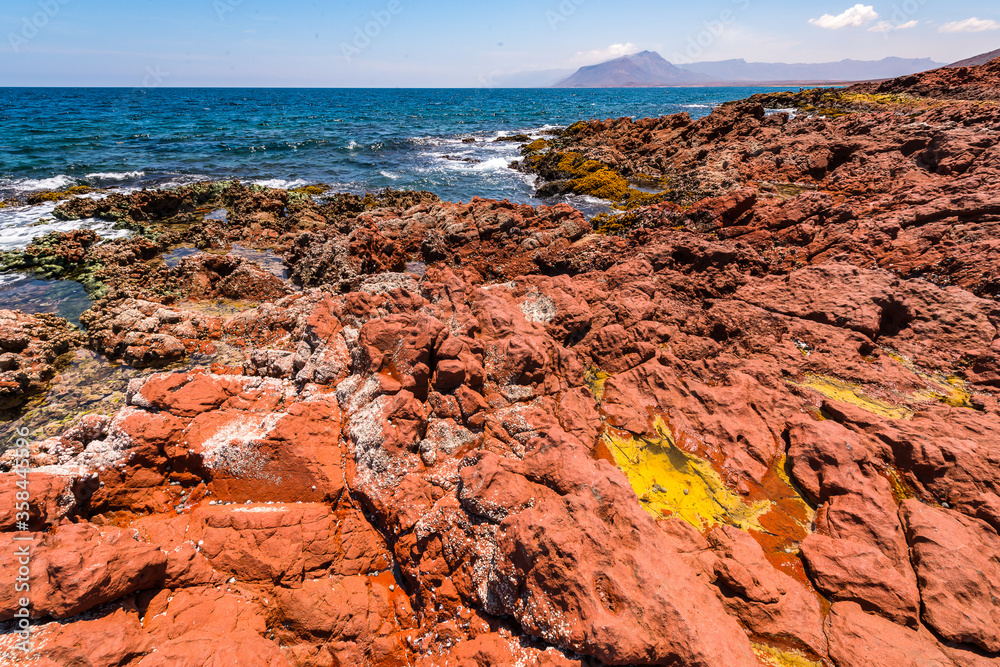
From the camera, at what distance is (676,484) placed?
5.79 metres

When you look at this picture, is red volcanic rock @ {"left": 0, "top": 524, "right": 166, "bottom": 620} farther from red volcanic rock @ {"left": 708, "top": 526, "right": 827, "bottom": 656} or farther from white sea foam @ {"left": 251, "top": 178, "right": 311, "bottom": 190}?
white sea foam @ {"left": 251, "top": 178, "right": 311, "bottom": 190}

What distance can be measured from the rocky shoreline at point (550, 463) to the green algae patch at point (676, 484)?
0.14 feet

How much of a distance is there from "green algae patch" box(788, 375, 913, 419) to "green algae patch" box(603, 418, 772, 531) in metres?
2.75

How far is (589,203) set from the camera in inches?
845

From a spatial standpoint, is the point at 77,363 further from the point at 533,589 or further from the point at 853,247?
the point at 853,247

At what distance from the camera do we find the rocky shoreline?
3.72 metres

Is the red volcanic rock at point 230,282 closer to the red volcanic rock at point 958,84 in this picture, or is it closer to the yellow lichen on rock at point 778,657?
the yellow lichen on rock at point 778,657

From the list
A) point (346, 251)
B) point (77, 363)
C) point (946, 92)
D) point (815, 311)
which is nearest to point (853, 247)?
point (815, 311)

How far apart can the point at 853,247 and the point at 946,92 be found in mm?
43017

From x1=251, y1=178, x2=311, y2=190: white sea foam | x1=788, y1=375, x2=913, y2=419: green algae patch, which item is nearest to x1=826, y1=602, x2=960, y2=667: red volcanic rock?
x1=788, y1=375, x2=913, y2=419: green algae patch

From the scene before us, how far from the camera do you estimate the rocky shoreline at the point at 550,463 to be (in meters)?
3.72

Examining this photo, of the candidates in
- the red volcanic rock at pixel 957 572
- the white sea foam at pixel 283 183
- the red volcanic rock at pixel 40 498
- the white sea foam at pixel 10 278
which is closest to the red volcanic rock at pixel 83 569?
the red volcanic rock at pixel 40 498

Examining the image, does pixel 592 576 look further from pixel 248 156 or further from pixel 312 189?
pixel 248 156

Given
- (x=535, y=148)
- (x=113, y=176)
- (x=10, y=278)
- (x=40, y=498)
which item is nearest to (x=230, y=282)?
(x=10, y=278)
